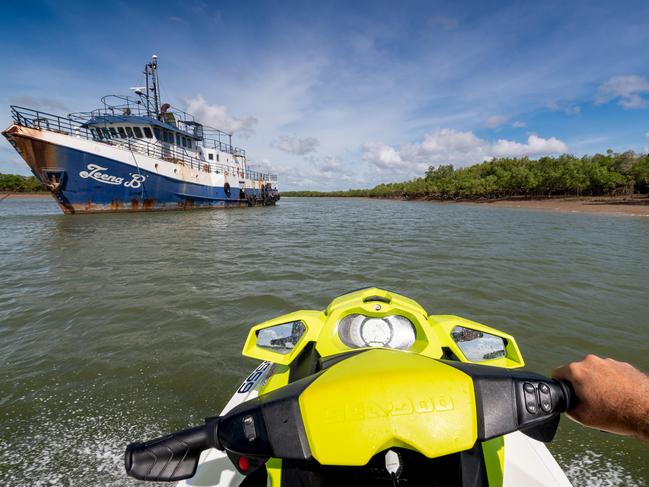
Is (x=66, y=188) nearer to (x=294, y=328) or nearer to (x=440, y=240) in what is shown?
(x=440, y=240)

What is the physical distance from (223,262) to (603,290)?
7819mm

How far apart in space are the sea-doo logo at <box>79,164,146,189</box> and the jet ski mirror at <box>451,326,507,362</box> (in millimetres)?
19905

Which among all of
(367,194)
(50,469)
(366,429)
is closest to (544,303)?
(366,429)

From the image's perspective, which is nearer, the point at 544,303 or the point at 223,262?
the point at 544,303

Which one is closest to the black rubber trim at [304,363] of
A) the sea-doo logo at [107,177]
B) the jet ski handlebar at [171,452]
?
the jet ski handlebar at [171,452]

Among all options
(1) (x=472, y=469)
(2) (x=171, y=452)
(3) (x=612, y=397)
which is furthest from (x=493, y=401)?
Answer: (2) (x=171, y=452)

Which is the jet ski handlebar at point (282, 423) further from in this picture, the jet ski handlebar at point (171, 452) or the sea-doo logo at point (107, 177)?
the sea-doo logo at point (107, 177)

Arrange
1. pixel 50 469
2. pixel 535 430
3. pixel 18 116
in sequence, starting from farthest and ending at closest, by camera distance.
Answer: pixel 18 116 < pixel 50 469 < pixel 535 430

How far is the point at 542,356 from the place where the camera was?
11.1 feet

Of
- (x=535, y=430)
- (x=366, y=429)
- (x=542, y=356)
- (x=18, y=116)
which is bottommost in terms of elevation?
(x=542, y=356)

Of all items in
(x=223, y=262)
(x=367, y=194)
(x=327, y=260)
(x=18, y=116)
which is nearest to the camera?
(x=223, y=262)

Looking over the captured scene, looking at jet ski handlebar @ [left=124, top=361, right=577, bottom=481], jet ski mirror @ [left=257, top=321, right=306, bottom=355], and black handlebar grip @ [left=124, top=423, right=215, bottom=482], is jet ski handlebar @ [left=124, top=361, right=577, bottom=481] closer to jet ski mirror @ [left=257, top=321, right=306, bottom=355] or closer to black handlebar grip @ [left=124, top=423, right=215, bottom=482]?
black handlebar grip @ [left=124, top=423, right=215, bottom=482]

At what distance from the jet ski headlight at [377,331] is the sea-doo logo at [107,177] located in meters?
19.6

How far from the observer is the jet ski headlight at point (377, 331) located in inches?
55.9
